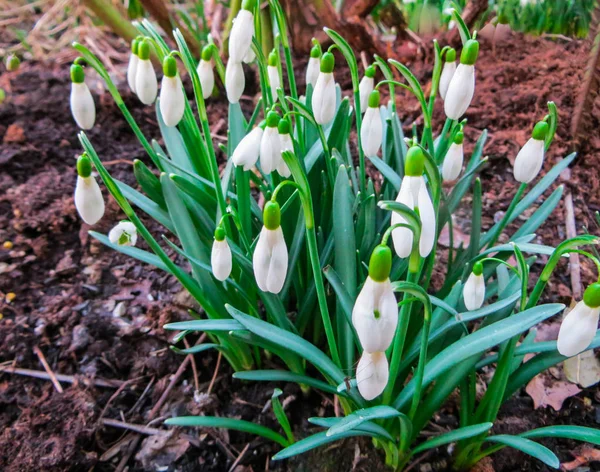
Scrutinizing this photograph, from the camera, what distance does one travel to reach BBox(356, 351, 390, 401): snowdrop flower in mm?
797

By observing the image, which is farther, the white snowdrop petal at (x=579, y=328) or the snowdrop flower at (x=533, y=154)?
the snowdrop flower at (x=533, y=154)

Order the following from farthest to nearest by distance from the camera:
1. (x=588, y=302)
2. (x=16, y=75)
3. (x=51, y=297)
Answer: (x=16, y=75), (x=51, y=297), (x=588, y=302)

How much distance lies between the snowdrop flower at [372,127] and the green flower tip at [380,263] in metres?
0.51

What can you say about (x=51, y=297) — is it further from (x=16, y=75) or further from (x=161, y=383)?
(x=16, y=75)

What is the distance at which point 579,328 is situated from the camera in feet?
2.60

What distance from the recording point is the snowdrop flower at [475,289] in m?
0.97

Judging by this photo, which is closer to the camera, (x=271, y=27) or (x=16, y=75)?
(x=271, y=27)

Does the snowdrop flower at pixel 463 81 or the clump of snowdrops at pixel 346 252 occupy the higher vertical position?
the snowdrop flower at pixel 463 81

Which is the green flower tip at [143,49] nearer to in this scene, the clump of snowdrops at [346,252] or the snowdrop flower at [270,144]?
the clump of snowdrops at [346,252]

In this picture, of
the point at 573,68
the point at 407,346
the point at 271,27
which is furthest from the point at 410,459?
the point at 271,27

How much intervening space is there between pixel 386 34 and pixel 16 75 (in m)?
2.27

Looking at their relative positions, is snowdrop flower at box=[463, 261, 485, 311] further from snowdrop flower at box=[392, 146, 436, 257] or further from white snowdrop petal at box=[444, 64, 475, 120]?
white snowdrop petal at box=[444, 64, 475, 120]

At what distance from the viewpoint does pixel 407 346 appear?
4.09ft

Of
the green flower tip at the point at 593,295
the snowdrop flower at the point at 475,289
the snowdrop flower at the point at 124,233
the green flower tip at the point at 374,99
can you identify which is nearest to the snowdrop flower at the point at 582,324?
the green flower tip at the point at 593,295
